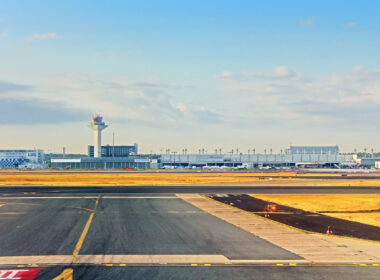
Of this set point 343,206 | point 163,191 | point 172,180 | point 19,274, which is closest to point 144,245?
point 19,274

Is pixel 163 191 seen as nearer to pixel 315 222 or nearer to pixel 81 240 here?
pixel 315 222

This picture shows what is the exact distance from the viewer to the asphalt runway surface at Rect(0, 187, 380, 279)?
19500 mm

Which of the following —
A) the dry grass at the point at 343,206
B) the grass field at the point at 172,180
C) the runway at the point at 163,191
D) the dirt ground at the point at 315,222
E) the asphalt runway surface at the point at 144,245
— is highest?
the asphalt runway surface at the point at 144,245

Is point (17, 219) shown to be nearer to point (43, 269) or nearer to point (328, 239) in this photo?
point (43, 269)

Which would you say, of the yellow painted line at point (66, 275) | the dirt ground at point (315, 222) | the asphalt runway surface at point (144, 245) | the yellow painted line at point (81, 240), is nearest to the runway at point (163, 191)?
the dirt ground at point (315, 222)

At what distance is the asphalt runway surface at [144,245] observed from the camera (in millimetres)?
19500

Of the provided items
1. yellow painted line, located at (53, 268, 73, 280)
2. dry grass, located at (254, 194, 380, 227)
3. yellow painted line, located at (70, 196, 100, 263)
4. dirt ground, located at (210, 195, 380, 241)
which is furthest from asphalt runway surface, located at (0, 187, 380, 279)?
dry grass, located at (254, 194, 380, 227)

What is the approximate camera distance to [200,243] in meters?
27.0

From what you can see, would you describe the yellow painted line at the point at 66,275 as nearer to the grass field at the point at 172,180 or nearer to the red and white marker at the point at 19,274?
the red and white marker at the point at 19,274

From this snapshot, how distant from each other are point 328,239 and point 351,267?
8430 mm

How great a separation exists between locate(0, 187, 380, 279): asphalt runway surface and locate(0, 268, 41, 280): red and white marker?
15.1 inches

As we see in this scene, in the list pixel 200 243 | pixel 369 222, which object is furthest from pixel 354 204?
pixel 200 243

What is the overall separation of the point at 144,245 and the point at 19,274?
8.84m

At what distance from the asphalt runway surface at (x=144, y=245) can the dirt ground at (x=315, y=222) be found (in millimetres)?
6852
